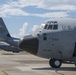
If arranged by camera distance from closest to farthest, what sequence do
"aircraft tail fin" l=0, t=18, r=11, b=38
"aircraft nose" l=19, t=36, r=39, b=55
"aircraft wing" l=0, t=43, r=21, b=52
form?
1. "aircraft nose" l=19, t=36, r=39, b=55
2. "aircraft tail fin" l=0, t=18, r=11, b=38
3. "aircraft wing" l=0, t=43, r=21, b=52

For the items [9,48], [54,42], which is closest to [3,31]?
[9,48]

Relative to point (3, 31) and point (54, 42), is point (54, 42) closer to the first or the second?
point (54, 42)

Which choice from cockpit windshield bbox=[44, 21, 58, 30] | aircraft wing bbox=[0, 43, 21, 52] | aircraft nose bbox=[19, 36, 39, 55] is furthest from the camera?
aircraft wing bbox=[0, 43, 21, 52]

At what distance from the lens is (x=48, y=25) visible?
77.7 feet

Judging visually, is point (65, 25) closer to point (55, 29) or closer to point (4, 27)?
point (55, 29)

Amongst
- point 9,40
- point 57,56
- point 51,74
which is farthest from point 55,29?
point 9,40

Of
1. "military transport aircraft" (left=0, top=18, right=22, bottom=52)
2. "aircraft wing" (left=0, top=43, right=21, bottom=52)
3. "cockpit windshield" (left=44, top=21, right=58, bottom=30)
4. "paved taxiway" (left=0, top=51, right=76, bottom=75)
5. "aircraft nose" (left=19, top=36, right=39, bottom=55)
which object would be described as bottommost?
"aircraft wing" (left=0, top=43, right=21, bottom=52)

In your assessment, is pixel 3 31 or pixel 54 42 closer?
pixel 54 42

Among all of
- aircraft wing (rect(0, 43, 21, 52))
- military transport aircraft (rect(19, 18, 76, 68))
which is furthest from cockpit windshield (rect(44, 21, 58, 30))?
aircraft wing (rect(0, 43, 21, 52))

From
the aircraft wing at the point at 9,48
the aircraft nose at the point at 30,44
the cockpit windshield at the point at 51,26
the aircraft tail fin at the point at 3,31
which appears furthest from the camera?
the aircraft wing at the point at 9,48

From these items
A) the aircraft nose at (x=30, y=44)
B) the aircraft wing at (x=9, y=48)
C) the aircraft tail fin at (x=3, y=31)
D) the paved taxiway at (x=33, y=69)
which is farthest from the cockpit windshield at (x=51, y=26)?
the aircraft wing at (x=9, y=48)

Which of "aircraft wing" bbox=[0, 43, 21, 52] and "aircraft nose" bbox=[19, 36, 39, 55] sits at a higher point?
"aircraft nose" bbox=[19, 36, 39, 55]

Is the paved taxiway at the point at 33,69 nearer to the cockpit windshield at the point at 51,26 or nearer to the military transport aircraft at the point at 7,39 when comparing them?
the cockpit windshield at the point at 51,26

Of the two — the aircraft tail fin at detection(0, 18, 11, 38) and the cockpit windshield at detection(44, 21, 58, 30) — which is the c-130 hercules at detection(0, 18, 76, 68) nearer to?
the cockpit windshield at detection(44, 21, 58, 30)
